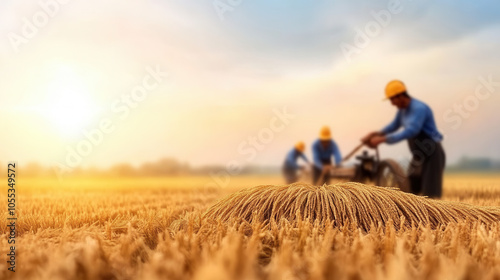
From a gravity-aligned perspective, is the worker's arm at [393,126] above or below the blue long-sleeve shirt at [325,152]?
above

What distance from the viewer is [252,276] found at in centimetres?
140

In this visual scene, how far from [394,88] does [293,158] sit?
6049 millimetres

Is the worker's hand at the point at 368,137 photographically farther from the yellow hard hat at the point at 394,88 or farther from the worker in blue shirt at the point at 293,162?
the worker in blue shirt at the point at 293,162

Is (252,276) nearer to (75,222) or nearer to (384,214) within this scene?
(384,214)

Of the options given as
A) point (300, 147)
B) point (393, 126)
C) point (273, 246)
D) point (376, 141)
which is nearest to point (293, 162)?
point (300, 147)

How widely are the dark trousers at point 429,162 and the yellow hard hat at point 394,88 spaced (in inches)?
28.5

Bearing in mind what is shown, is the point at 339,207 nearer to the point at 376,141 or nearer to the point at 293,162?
the point at 376,141

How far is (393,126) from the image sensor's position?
7234mm

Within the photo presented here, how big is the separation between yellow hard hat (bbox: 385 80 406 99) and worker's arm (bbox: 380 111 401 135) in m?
0.49

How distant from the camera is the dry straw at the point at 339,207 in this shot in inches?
118

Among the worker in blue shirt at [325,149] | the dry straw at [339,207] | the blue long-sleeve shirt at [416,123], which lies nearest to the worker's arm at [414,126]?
the blue long-sleeve shirt at [416,123]

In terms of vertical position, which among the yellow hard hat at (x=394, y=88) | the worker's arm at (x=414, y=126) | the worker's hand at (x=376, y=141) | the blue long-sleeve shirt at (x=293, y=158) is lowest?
the blue long-sleeve shirt at (x=293, y=158)

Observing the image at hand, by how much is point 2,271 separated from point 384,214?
2301mm

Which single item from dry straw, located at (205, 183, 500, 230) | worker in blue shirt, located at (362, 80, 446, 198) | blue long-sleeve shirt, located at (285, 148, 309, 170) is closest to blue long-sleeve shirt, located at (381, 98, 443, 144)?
worker in blue shirt, located at (362, 80, 446, 198)
